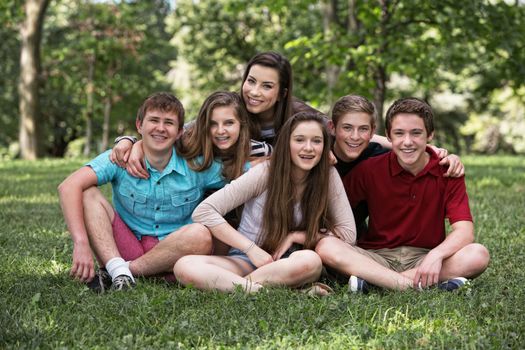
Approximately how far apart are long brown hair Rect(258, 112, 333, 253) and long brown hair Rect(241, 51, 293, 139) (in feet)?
1.95

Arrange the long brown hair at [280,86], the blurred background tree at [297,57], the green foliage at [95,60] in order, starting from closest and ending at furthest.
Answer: the long brown hair at [280,86] < the blurred background tree at [297,57] < the green foliage at [95,60]

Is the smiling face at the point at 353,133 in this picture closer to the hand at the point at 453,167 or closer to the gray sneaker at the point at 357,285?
the hand at the point at 453,167

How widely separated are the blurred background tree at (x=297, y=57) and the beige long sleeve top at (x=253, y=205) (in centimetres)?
813

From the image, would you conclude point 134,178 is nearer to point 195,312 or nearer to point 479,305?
point 195,312

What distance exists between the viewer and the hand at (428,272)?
411 cm

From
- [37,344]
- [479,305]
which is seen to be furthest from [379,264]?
[37,344]

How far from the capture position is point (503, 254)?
5.29 m

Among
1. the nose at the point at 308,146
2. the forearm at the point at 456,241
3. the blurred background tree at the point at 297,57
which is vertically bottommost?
the forearm at the point at 456,241

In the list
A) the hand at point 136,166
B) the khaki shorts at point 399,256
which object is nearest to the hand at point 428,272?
the khaki shorts at point 399,256

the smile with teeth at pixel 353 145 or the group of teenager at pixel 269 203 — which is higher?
the smile with teeth at pixel 353 145

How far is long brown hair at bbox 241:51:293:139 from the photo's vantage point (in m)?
4.87

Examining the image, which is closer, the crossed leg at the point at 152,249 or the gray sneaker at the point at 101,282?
the gray sneaker at the point at 101,282

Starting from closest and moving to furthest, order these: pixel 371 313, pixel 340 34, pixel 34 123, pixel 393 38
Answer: pixel 371 313 → pixel 393 38 → pixel 340 34 → pixel 34 123

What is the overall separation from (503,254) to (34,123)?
1621cm
